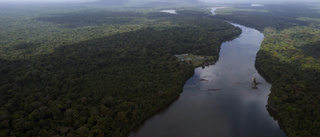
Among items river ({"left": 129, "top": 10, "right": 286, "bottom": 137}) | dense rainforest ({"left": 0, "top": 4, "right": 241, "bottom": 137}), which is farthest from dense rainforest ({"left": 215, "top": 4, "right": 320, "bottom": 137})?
dense rainforest ({"left": 0, "top": 4, "right": 241, "bottom": 137})

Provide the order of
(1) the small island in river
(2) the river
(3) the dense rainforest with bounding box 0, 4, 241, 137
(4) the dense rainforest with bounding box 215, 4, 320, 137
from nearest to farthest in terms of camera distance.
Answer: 1. (3) the dense rainforest with bounding box 0, 4, 241, 137
2. (4) the dense rainforest with bounding box 215, 4, 320, 137
3. (2) the river
4. (1) the small island in river

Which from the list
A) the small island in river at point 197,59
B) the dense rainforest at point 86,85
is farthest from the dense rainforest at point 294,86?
the dense rainforest at point 86,85

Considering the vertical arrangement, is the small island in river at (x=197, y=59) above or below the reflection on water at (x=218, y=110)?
above

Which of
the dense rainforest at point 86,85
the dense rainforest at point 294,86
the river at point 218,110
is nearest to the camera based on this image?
the dense rainforest at point 86,85

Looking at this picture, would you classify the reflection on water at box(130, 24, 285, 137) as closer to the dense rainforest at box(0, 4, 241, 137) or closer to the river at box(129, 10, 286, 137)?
the river at box(129, 10, 286, 137)

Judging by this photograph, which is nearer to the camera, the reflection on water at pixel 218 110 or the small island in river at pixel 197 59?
the reflection on water at pixel 218 110

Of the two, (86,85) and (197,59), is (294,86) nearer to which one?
(197,59)

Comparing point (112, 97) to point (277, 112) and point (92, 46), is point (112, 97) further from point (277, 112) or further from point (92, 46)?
point (92, 46)

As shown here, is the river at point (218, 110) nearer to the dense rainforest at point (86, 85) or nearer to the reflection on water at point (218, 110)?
the reflection on water at point (218, 110)

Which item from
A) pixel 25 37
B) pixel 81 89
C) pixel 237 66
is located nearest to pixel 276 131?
pixel 237 66
